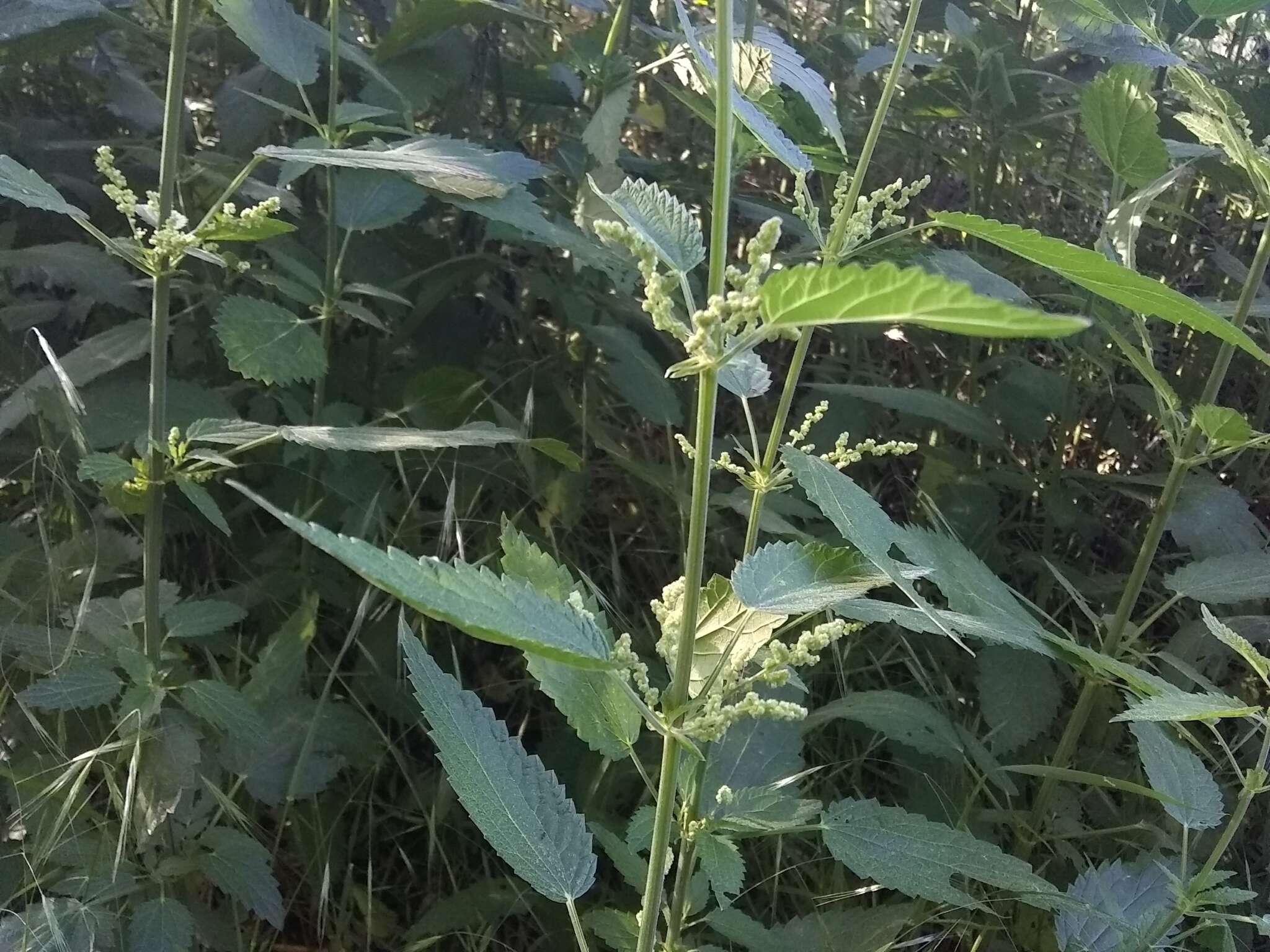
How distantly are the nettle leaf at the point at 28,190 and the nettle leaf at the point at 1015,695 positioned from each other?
91 cm

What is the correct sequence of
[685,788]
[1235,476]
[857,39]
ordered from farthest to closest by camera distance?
[857,39], [1235,476], [685,788]

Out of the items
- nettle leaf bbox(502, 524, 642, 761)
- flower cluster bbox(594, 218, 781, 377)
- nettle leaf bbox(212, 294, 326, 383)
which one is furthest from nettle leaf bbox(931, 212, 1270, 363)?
nettle leaf bbox(212, 294, 326, 383)

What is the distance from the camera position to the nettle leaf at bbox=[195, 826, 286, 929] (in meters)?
0.86

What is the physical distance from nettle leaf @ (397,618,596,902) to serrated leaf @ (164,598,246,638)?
1.08 feet

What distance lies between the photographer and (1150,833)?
1.03 m

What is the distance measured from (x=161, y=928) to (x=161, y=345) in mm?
470

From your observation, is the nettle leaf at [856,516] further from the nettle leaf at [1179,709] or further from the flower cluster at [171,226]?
the flower cluster at [171,226]

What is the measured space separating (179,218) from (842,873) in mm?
834

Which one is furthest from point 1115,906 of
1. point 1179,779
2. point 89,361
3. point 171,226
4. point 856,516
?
point 89,361

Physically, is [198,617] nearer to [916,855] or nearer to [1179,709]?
[916,855]

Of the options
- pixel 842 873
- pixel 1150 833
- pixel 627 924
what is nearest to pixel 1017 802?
pixel 1150 833

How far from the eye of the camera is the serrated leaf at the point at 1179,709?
1.97 ft

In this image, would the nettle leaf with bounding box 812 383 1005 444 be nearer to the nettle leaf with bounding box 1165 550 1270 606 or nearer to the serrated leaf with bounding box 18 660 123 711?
the nettle leaf with bounding box 1165 550 1270 606

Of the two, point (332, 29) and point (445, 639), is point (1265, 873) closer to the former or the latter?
point (445, 639)
